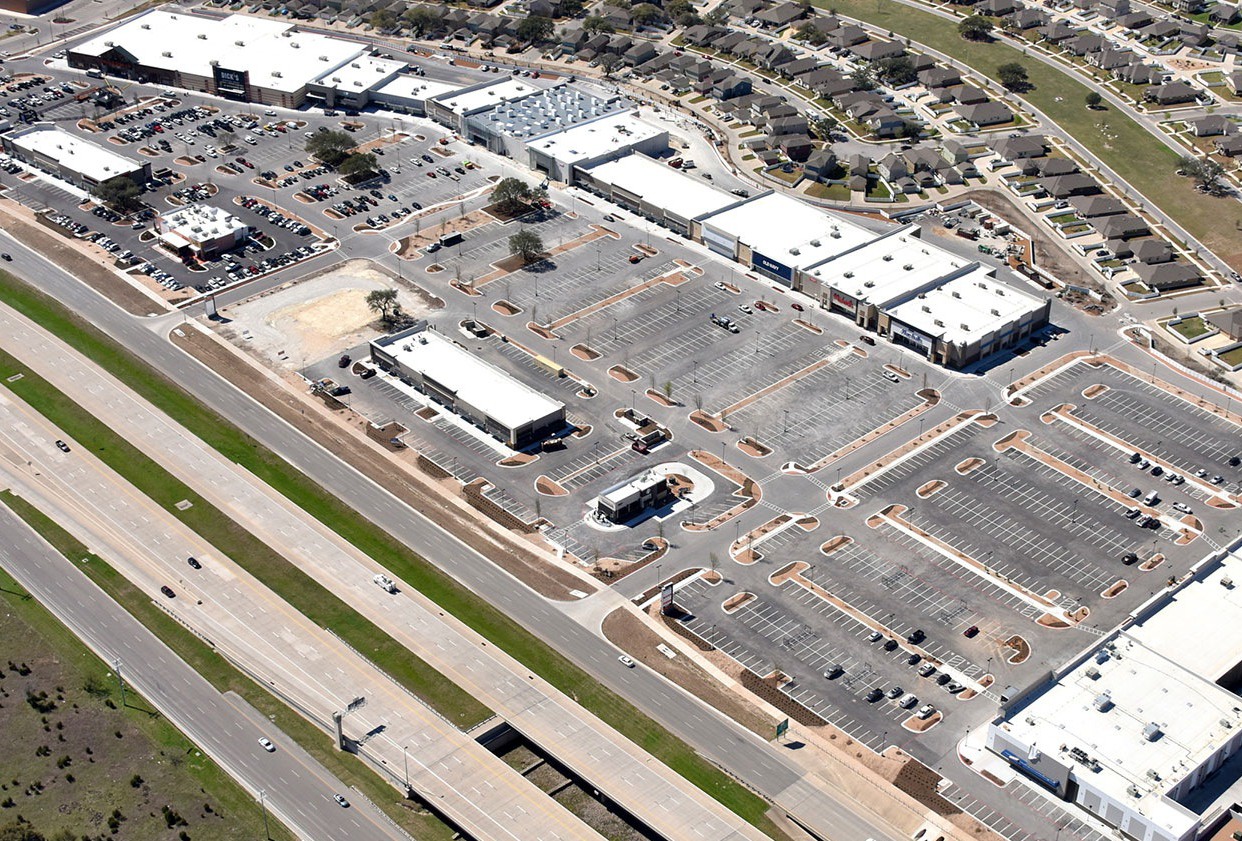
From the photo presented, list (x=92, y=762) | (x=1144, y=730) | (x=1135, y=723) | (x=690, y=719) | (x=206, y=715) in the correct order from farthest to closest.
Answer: (x=690, y=719), (x=206, y=715), (x=92, y=762), (x=1135, y=723), (x=1144, y=730)

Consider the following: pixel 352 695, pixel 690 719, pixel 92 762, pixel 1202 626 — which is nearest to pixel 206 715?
pixel 92 762

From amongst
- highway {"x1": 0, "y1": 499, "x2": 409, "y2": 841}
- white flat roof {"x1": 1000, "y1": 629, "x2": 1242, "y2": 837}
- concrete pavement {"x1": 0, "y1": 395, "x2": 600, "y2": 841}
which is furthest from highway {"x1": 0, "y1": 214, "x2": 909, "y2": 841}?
highway {"x1": 0, "y1": 499, "x2": 409, "y2": 841}

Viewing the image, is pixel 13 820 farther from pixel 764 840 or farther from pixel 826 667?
pixel 826 667

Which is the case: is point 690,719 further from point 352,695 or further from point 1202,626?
point 1202,626

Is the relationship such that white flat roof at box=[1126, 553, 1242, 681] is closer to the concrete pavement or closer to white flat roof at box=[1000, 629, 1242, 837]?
white flat roof at box=[1000, 629, 1242, 837]

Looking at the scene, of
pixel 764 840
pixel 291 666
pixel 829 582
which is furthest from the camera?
pixel 829 582

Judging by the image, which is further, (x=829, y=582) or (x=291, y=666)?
(x=829, y=582)

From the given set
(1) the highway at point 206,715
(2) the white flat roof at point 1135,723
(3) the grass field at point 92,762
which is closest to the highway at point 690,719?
(2) the white flat roof at point 1135,723

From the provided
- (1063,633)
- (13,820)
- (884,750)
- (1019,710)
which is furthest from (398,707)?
(1063,633)
